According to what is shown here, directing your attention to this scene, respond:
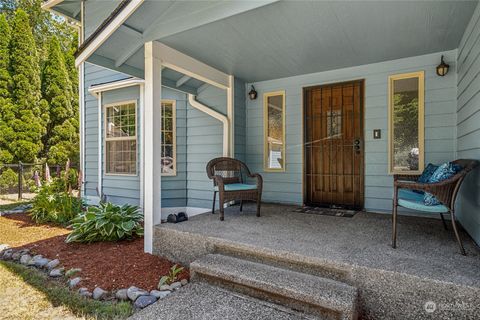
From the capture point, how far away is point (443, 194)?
238cm

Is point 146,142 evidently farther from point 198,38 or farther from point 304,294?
point 304,294

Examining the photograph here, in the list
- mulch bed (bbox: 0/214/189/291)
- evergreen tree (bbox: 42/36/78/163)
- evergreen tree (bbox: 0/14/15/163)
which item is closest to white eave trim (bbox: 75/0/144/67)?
mulch bed (bbox: 0/214/189/291)

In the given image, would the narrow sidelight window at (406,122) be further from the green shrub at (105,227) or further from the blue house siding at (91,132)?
the blue house siding at (91,132)

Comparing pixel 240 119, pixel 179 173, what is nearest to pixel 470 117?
pixel 240 119

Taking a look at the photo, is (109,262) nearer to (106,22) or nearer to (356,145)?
(106,22)

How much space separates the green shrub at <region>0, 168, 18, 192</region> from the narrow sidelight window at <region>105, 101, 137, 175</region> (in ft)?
13.3

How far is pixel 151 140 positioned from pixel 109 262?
149 centimetres

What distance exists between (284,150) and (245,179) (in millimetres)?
885

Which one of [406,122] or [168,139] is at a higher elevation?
[406,122]

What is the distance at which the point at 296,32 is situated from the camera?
3.09 metres

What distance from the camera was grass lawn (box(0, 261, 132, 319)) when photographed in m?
2.17

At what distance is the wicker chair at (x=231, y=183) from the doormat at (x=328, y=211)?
865 mm

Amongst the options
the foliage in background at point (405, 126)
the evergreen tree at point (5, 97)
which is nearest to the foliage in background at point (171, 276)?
the foliage in background at point (405, 126)

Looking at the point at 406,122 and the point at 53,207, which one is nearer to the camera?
the point at 406,122
